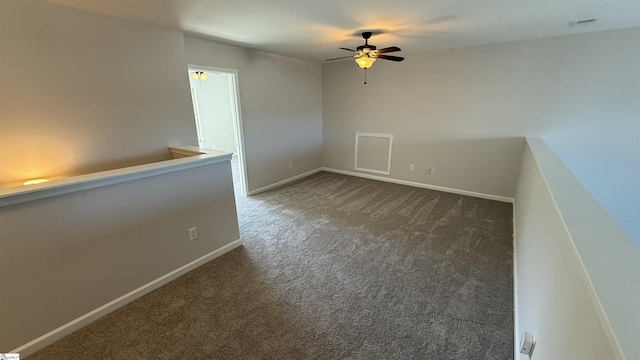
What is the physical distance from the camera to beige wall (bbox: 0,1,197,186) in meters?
2.12

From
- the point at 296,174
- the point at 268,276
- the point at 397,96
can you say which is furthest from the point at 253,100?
the point at 268,276

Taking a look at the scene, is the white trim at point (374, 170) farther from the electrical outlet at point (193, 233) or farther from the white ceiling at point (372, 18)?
the electrical outlet at point (193, 233)

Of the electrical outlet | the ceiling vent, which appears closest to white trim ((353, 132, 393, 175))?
the ceiling vent

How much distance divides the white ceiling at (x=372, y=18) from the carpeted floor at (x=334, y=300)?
2.35 meters

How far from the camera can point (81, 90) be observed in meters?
2.44

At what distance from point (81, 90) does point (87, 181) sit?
46.9 inches

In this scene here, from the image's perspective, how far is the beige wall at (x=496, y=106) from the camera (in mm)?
3270

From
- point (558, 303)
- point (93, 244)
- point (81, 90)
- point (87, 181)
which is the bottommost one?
point (93, 244)

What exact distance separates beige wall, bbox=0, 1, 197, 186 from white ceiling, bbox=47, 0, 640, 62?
20 centimetres

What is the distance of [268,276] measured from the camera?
2.44m

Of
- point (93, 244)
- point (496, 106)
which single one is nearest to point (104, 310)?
point (93, 244)

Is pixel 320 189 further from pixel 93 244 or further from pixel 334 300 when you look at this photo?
pixel 93 244

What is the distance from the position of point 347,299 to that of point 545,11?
3.19 meters

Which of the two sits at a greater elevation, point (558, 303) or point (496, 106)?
point (496, 106)
